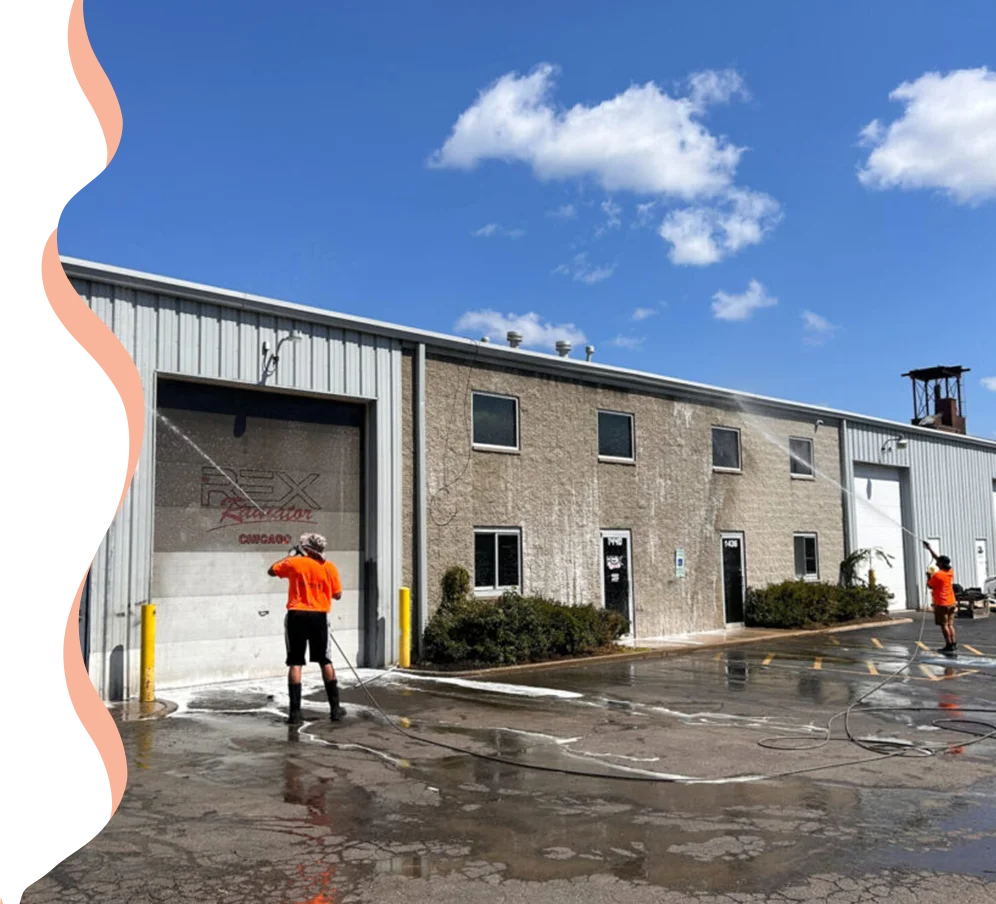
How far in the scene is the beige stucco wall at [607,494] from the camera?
1598 centimetres

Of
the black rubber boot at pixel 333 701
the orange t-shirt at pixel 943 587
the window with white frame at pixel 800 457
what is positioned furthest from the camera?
the window with white frame at pixel 800 457

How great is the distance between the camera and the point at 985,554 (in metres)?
31.2

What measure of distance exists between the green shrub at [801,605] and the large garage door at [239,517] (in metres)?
10.7

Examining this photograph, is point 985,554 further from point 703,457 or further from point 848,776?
point 848,776

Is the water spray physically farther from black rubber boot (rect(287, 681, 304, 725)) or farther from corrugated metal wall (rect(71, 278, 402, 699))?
black rubber boot (rect(287, 681, 304, 725))

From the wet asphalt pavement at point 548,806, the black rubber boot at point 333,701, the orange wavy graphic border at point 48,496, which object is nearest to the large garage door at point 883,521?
the wet asphalt pavement at point 548,806

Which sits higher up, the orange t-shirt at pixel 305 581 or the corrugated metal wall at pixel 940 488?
the corrugated metal wall at pixel 940 488

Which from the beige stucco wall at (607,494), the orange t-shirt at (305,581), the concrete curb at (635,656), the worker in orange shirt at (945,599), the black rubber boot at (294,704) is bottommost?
the concrete curb at (635,656)

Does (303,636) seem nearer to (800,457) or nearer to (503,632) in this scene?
(503,632)

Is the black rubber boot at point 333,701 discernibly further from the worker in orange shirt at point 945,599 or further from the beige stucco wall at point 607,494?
the worker in orange shirt at point 945,599

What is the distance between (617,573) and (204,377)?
368 inches

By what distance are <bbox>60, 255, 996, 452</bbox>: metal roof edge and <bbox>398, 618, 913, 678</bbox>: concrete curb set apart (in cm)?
537

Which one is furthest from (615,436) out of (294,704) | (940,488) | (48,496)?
(48,496)

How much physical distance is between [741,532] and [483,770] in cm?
1513
